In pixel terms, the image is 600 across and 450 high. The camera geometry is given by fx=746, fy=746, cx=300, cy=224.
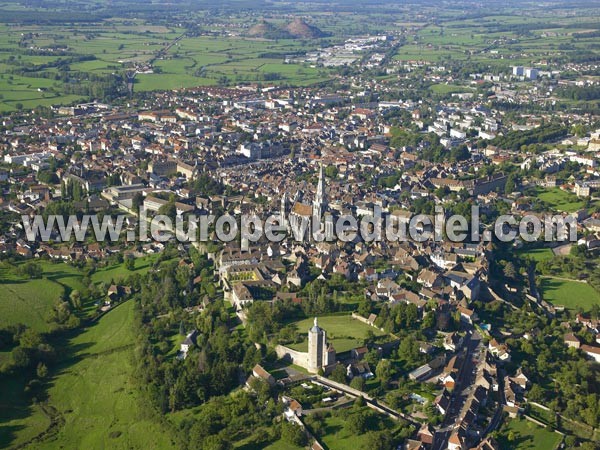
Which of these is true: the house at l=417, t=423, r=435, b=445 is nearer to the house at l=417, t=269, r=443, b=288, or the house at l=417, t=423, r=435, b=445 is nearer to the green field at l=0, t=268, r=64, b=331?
the house at l=417, t=269, r=443, b=288

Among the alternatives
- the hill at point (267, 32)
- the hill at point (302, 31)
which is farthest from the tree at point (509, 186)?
the hill at point (302, 31)

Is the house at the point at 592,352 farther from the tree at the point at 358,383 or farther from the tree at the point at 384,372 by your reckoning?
the tree at the point at 358,383

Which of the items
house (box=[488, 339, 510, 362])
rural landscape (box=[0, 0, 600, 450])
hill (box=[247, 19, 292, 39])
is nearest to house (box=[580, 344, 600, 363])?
rural landscape (box=[0, 0, 600, 450])

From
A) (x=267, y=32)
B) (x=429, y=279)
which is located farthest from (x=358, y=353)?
(x=267, y=32)

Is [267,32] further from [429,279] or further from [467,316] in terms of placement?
[467,316]

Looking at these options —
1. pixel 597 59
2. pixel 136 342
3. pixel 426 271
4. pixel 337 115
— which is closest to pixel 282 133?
pixel 337 115

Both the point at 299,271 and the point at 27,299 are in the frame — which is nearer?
the point at 27,299
